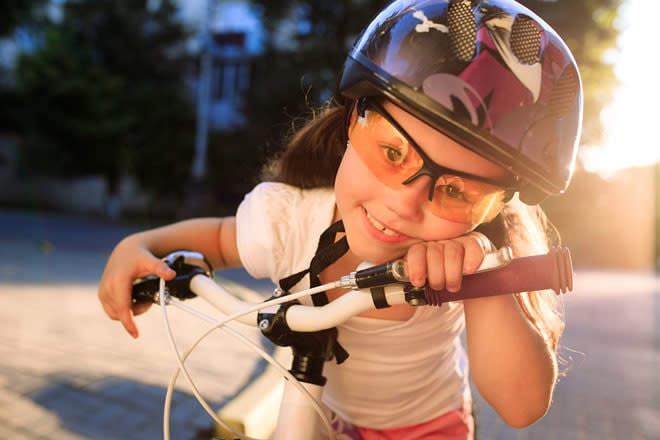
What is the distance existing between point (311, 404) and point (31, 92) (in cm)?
2656

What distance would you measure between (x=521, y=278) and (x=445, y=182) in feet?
1.02

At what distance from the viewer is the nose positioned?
1316mm

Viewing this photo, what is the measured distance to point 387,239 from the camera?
54.5 inches

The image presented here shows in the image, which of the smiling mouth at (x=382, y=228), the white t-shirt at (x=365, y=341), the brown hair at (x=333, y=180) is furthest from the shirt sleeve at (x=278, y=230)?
the smiling mouth at (x=382, y=228)

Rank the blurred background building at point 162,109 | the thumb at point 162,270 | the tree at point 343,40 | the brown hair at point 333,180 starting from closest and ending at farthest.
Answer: the thumb at point 162,270, the brown hair at point 333,180, the tree at point 343,40, the blurred background building at point 162,109

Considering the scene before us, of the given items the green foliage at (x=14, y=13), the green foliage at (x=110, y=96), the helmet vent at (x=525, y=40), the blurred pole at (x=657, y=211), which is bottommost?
the blurred pole at (x=657, y=211)

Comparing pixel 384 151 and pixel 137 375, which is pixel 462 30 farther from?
pixel 137 375

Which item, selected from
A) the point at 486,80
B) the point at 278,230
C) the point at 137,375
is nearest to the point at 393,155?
the point at 486,80

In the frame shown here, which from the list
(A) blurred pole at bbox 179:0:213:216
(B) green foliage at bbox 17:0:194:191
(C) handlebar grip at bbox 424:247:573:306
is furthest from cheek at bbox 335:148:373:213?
(B) green foliage at bbox 17:0:194:191

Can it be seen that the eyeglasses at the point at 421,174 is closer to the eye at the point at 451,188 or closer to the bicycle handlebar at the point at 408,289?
the eye at the point at 451,188

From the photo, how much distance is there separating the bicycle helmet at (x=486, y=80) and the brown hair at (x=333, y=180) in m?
0.29

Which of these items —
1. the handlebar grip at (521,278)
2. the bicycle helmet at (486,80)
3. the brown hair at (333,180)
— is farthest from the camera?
the brown hair at (333,180)

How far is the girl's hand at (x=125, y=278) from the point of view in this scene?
1.62m

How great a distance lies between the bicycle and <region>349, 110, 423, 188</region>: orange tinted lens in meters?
0.27
